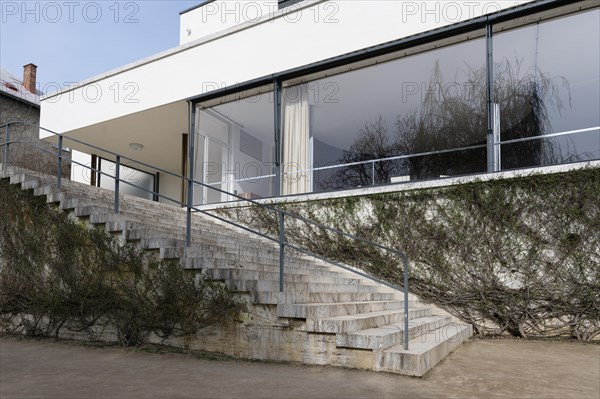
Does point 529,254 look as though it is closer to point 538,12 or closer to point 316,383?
point 538,12

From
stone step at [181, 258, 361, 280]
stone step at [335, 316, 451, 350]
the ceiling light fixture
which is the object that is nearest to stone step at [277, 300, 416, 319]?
stone step at [335, 316, 451, 350]

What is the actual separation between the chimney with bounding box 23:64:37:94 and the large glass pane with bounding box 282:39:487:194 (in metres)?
16.5

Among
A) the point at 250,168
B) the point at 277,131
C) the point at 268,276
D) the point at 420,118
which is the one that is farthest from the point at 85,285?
the point at 420,118

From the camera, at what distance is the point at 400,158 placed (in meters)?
8.98

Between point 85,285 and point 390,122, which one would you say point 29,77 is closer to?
point 390,122

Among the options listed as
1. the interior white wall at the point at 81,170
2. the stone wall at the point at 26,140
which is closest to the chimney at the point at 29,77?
the stone wall at the point at 26,140

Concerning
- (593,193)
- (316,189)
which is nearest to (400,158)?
(316,189)

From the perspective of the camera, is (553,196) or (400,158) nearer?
(553,196)

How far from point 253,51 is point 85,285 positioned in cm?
578

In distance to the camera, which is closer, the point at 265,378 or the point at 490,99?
the point at 265,378

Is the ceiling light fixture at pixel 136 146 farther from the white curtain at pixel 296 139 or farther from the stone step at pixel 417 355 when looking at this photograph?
the stone step at pixel 417 355

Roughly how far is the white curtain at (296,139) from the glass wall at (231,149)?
73 centimetres

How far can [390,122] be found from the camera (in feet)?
30.3

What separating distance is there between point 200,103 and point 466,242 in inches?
253
